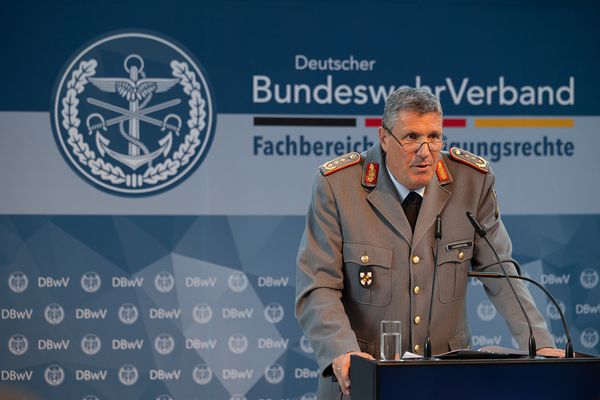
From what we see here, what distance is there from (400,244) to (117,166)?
245 cm

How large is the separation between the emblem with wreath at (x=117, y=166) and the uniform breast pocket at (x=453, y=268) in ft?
7.73

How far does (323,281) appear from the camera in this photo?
116 inches

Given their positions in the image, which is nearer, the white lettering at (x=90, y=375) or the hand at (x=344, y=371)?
the hand at (x=344, y=371)

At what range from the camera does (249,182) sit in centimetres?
510

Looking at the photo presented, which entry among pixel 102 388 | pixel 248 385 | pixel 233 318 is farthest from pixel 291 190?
pixel 102 388

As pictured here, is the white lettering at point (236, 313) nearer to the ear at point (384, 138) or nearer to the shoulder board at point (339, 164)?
the shoulder board at point (339, 164)

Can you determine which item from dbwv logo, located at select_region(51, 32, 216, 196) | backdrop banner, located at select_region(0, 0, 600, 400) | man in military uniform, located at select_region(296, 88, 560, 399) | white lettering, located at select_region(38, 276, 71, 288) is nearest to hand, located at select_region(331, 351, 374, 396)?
man in military uniform, located at select_region(296, 88, 560, 399)

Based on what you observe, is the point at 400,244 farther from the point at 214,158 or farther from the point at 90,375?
the point at 90,375

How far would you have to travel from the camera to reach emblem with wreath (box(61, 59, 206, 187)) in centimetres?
501

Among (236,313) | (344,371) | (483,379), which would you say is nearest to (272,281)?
(236,313)

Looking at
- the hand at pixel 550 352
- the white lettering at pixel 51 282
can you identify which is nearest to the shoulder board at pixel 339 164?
the hand at pixel 550 352

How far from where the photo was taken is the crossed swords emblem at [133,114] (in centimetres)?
501

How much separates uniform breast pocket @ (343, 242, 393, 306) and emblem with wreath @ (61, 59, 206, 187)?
7.37 feet

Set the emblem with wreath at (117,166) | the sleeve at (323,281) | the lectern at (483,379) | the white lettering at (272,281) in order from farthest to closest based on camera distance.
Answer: the white lettering at (272,281) < the emblem with wreath at (117,166) < the sleeve at (323,281) < the lectern at (483,379)
